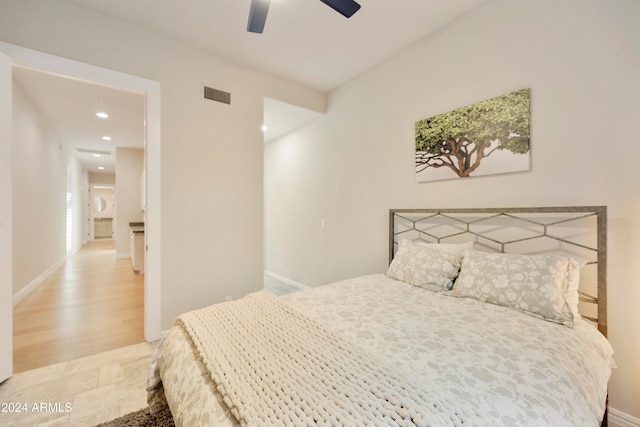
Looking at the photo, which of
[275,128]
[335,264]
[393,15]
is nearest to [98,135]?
[275,128]

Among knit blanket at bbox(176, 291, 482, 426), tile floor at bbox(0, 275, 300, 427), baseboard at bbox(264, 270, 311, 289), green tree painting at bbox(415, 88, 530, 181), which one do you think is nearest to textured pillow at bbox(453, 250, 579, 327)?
green tree painting at bbox(415, 88, 530, 181)

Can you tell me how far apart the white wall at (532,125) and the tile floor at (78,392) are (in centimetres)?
234

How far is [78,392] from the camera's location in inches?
70.6

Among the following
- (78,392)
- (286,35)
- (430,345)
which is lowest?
(78,392)

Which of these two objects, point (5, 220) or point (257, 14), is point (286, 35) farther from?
point (5, 220)

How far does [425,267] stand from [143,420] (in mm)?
2110

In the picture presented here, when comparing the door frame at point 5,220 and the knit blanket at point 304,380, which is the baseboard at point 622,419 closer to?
the knit blanket at point 304,380

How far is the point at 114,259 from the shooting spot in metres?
6.52

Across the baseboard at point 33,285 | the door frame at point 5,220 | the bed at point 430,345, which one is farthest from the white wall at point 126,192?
the bed at point 430,345

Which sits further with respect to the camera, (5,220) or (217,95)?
(217,95)

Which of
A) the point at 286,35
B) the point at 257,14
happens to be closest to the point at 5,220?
the point at 257,14

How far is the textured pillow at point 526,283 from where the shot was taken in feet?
4.82

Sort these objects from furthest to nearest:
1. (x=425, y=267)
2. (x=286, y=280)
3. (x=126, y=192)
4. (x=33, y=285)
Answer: (x=126, y=192)
(x=286, y=280)
(x=33, y=285)
(x=425, y=267)

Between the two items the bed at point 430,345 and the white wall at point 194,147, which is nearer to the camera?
the bed at point 430,345
